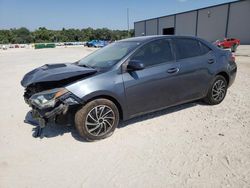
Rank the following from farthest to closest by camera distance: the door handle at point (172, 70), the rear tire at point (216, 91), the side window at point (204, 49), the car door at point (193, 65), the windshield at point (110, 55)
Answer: the rear tire at point (216, 91) → the side window at point (204, 49) → the car door at point (193, 65) → the door handle at point (172, 70) → the windshield at point (110, 55)

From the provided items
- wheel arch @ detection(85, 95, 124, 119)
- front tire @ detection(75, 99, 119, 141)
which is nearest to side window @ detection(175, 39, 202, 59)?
wheel arch @ detection(85, 95, 124, 119)

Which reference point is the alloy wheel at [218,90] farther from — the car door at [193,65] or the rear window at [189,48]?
the rear window at [189,48]

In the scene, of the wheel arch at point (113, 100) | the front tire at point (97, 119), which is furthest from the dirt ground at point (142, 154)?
the wheel arch at point (113, 100)

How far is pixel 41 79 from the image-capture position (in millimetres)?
3621

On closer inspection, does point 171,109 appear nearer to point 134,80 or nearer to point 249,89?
point 134,80

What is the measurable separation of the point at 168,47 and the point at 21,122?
3.35m

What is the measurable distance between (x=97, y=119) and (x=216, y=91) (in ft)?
9.73

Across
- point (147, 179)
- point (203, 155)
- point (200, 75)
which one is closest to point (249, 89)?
point (200, 75)

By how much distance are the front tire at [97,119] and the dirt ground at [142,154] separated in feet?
0.52

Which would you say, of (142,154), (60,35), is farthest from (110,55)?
(60,35)

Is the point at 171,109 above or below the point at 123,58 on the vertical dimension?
below

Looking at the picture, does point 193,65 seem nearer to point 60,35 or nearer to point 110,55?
point 110,55

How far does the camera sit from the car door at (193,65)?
4461mm

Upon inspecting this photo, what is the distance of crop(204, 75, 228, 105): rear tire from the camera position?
5043 millimetres
